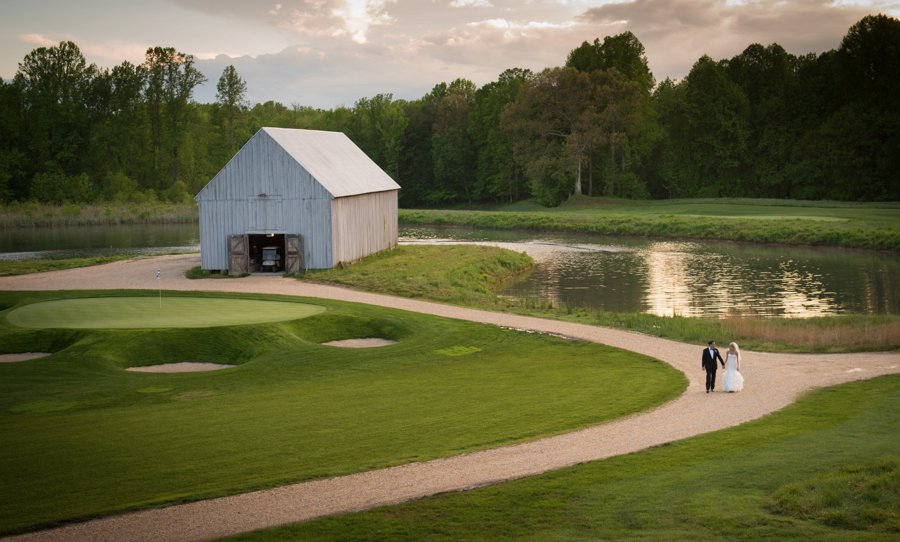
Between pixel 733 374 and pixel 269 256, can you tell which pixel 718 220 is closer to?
pixel 269 256

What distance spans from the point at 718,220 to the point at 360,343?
157 feet

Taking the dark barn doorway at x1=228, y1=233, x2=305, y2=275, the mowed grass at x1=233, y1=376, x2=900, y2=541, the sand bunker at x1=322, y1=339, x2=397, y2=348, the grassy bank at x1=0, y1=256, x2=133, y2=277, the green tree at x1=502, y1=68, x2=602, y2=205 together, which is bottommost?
the sand bunker at x1=322, y1=339, x2=397, y2=348

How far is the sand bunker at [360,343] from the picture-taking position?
27875 millimetres

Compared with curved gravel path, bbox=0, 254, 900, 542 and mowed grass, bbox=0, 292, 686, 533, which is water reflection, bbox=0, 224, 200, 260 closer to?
mowed grass, bbox=0, 292, 686, 533

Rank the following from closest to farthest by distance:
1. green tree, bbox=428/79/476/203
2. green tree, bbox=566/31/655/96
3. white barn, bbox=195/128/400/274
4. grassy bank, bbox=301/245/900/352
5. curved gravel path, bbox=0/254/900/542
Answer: curved gravel path, bbox=0/254/900/542
grassy bank, bbox=301/245/900/352
white barn, bbox=195/128/400/274
green tree, bbox=566/31/655/96
green tree, bbox=428/79/476/203

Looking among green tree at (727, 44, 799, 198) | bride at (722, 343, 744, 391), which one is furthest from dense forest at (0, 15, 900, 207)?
bride at (722, 343, 744, 391)

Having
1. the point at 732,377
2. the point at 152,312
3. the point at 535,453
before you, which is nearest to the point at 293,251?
the point at 152,312

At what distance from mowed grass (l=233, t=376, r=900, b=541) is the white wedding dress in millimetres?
4532

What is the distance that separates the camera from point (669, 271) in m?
48.6

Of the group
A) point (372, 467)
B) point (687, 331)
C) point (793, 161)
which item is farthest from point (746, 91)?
point (372, 467)

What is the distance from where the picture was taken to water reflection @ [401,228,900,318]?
3691 centimetres

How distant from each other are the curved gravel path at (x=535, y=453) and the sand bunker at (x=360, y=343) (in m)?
3.81

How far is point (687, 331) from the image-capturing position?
28422 millimetres

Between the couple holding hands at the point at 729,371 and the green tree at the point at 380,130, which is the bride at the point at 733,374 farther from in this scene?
the green tree at the point at 380,130
